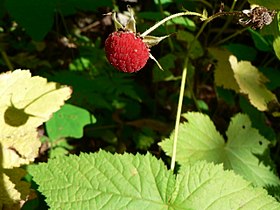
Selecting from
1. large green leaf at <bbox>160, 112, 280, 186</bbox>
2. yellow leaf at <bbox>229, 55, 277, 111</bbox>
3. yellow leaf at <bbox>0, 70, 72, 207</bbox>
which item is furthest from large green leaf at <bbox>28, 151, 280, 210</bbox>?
yellow leaf at <bbox>229, 55, 277, 111</bbox>

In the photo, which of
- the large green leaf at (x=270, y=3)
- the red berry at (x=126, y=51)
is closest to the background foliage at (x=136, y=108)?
the large green leaf at (x=270, y=3)

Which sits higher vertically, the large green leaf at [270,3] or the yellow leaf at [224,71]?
the large green leaf at [270,3]

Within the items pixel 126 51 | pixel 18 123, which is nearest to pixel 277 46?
pixel 126 51

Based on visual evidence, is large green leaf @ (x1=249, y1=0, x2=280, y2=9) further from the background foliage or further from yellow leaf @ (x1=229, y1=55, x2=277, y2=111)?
yellow leaf @ (x1=229, y1=55, x2=277, y2=111)

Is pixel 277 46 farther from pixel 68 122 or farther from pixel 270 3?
pixel 68 122

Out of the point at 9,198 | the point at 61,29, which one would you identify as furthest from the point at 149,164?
the point at 61,29

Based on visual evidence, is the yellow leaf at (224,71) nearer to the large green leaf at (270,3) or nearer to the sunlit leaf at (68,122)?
the sunlit leaf at (68,122)
